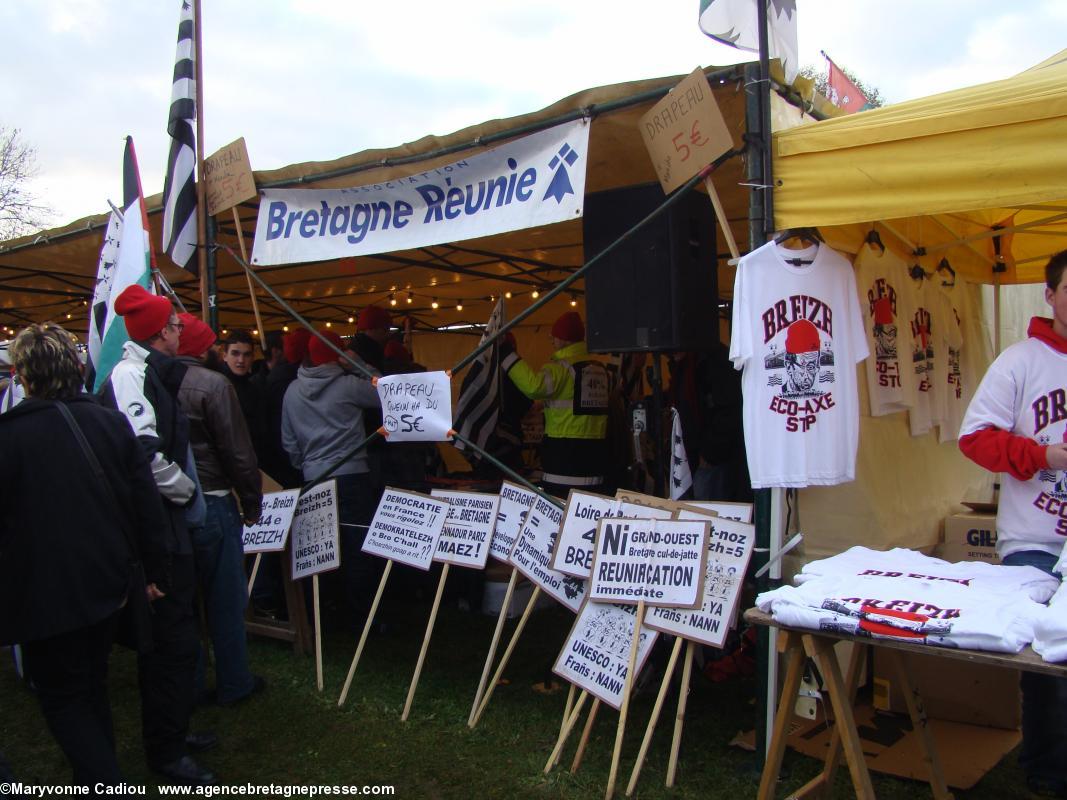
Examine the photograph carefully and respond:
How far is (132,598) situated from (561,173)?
2.38 m

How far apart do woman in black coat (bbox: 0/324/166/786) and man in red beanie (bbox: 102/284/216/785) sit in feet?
1.35

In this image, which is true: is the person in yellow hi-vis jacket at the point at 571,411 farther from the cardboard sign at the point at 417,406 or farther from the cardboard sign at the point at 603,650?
the cardboard sign at the point at 603,650

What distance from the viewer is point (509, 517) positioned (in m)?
3.96

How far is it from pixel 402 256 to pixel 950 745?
5.03 meters

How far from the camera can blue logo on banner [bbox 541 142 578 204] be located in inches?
140

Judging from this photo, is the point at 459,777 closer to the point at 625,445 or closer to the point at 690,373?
the point at 690,373

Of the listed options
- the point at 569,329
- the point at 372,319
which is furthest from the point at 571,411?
the point at 372,319

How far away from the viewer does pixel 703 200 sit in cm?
387

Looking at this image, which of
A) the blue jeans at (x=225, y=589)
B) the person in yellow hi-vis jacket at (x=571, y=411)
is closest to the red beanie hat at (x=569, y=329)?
the person in yellow hi-vis jacket at (x=571, y=411)

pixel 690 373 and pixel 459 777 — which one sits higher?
pixel 690 373

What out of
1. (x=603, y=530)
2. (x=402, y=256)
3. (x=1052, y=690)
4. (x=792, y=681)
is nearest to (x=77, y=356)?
(x=603, y=530)

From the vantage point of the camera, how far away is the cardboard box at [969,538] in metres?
3.92

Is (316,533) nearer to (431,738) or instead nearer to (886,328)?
(431,738)

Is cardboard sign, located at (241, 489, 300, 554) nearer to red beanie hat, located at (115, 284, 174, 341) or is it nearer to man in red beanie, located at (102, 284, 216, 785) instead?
man in red beanie, located at (102, 284, 216, 785)
